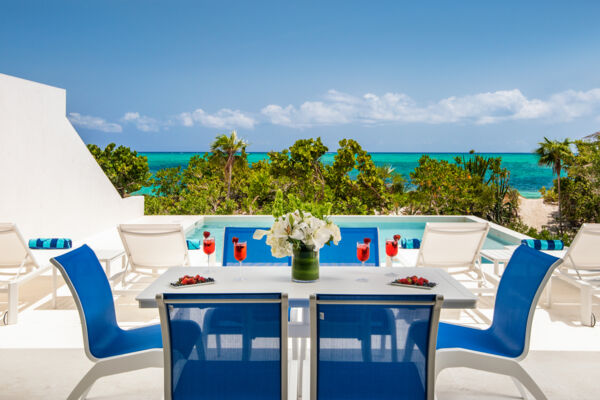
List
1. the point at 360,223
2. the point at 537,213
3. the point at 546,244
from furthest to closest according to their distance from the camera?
the point at 537,213, the point at 360,223, the point at 546,244

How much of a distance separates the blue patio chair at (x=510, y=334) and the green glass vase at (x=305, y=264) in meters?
0.66

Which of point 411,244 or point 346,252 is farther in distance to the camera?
point 411,244

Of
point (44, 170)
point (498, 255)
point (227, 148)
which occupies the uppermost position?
point (227, 148)

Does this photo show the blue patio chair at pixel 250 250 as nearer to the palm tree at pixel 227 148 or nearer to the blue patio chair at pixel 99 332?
the blue patio chair at pixel 99 332

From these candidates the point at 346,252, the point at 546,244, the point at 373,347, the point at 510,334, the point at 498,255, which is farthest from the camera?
the point at 546,244

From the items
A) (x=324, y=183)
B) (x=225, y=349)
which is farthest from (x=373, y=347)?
(x=324, y=183)

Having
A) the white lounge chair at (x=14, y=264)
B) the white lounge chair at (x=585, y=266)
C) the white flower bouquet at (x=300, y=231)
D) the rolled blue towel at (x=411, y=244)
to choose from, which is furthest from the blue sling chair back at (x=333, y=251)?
the white lounge chair at (x=14, y=264)

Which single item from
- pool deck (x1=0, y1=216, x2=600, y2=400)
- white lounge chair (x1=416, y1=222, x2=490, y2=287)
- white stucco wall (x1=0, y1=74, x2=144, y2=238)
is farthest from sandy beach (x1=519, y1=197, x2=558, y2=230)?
pool deck (x1=0, y1=216, x2=600, y2=400)

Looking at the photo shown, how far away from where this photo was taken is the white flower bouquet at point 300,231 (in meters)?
2.31

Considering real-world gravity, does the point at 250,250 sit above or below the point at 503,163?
below

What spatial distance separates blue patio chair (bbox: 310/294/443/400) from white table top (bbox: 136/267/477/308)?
49 centimetres

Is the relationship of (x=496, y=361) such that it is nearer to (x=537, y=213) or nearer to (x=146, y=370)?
(x=146, y=370)

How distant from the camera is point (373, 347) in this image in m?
1.56

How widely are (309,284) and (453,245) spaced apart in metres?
1.97
